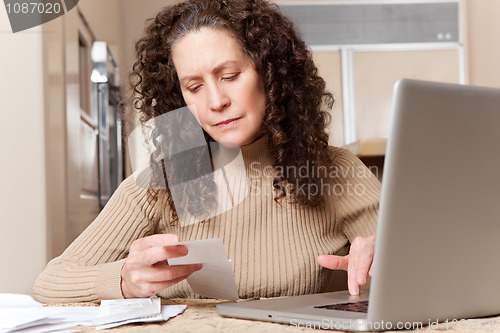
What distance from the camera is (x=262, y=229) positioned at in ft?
4.05

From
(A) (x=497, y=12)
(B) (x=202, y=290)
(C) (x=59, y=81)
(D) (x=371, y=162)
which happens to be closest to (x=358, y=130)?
(A) (x=497, y=12)

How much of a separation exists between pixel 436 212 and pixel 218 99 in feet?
2.03

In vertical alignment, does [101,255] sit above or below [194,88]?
below

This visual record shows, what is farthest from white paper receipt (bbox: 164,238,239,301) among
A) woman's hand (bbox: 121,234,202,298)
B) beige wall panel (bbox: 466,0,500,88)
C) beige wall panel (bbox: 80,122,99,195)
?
beige wall panel (bbox: 466,0,500,88)

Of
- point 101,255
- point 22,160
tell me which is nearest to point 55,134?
point 22,160

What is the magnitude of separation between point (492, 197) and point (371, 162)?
4.90 feet

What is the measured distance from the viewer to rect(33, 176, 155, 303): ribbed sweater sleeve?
1026mm

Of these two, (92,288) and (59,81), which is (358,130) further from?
(92,288)

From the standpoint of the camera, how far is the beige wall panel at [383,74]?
15.6 feet

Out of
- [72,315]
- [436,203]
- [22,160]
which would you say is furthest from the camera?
[22,160]

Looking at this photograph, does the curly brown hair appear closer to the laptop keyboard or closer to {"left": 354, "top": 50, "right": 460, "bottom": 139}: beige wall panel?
the laptop keyboard

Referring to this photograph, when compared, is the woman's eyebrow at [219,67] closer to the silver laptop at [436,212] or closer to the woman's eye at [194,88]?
the woman's eye at [194,88]

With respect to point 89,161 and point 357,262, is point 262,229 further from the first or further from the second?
point 89,161

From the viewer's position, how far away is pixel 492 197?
0.64m
